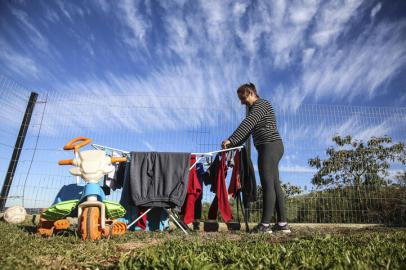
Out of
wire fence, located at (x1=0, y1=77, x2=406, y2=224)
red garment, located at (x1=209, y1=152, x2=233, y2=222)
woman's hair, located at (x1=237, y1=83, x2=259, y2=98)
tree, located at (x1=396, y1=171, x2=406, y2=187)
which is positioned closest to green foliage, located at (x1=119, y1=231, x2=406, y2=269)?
red garment, located at (x1=209, y1=152, x2=233, y2=222)

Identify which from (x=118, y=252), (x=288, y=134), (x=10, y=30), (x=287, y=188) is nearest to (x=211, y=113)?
(x=288, y=134)

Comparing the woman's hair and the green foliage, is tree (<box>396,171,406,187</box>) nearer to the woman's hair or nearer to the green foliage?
the woman's hair

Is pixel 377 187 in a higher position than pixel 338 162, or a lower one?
lower

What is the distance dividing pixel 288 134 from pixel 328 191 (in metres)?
1.30

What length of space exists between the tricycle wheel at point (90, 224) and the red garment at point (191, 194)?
1153 millimetres

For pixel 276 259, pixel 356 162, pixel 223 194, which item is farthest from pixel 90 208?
pixel 356 162

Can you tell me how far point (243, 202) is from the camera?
4191 millimetres

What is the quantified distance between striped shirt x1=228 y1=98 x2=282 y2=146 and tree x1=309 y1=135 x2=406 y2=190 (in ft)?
6.46

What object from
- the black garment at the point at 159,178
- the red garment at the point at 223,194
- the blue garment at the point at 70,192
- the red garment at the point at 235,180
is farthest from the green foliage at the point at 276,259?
the blue garment at the point at 70,192

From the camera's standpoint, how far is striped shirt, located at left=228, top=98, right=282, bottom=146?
13.2ft

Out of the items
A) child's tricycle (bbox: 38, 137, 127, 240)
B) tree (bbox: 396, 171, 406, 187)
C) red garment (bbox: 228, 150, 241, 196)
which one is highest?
tree (bbox: 396, 171, 406, 187)

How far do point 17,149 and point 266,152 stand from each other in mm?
5096

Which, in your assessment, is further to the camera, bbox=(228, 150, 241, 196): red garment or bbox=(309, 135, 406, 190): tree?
bbox=(309, 135, 406, 190): tree

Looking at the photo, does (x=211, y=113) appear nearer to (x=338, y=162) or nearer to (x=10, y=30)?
(x=338, y=162)
